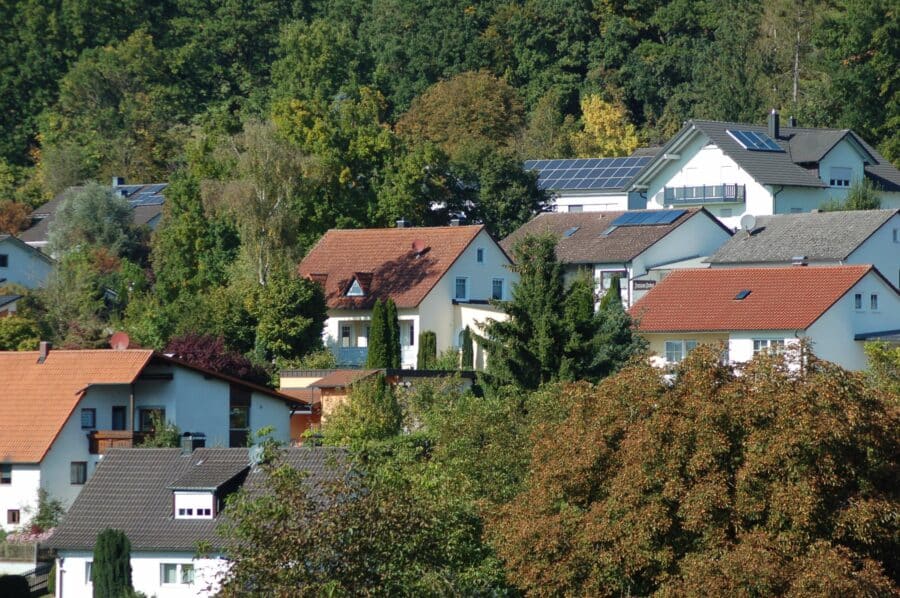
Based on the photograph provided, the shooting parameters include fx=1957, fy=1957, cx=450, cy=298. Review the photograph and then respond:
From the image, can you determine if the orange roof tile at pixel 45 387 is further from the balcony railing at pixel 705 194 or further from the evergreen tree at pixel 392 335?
the balcony railing at pixel 705 194

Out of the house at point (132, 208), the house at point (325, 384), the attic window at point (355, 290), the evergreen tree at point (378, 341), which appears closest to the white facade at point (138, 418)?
the house at point (325, 384)

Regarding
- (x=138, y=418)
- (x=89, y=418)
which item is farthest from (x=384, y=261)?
(x=89, y=418)

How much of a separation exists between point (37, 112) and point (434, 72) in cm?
2227

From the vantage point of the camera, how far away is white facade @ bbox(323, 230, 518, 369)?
2493 inches

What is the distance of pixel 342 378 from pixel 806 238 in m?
18.1

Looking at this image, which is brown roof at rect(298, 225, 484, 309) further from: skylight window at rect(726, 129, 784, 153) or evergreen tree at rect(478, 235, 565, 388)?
skylight window at rect(726, 129, 784, 153)

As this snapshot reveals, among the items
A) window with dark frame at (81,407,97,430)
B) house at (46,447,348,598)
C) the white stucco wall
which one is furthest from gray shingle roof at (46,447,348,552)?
window with dark frame at (81,407,97,430)

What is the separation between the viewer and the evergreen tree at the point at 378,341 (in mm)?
59312

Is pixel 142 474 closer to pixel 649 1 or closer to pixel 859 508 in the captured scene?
pixel 859 508

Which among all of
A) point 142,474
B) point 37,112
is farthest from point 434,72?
point 142,474

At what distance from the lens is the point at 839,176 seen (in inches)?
2965

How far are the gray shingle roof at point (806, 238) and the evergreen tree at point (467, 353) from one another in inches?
382

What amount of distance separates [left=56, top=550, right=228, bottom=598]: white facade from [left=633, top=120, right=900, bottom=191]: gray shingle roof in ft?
120

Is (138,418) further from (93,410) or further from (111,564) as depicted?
(111,564)
